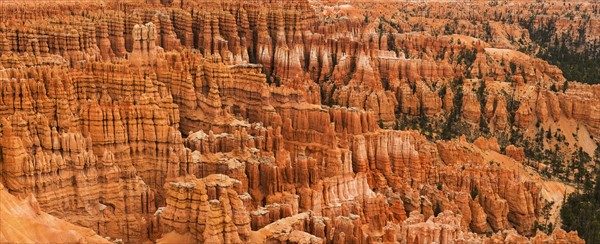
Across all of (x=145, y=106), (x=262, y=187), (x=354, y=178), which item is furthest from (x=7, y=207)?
(x=354, y=178)

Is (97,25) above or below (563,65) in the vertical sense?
above

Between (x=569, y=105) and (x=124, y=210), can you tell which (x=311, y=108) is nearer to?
(x=124, y=210)

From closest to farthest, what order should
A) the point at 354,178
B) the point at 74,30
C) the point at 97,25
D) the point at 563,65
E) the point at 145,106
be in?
the point at 145,106
the point at 354,178
the point at 74,30
the point at 97,25
the point at 563,65

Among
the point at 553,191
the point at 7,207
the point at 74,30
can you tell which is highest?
the point at 74,30

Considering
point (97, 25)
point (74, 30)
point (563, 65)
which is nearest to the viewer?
point (74, 30)

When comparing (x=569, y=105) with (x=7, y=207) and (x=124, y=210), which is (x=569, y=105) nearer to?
(x=124, y=210)

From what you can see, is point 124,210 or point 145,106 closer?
point 124,210
